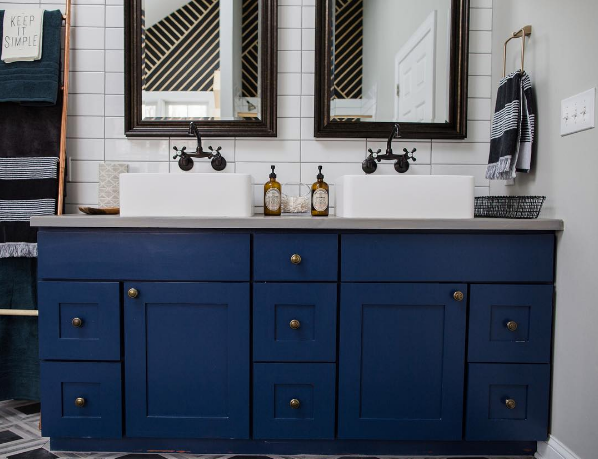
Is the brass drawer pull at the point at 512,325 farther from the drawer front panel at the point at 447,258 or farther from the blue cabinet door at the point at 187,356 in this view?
the blue cabinet door at the point at 187,356

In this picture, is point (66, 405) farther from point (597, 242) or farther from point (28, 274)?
point (597, 242)

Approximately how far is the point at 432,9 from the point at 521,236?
109 centimetres

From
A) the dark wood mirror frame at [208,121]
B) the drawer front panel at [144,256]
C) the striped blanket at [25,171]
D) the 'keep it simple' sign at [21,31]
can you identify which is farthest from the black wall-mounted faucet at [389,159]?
the 'keep it simple' sign at [21,31]

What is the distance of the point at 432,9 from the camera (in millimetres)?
1880

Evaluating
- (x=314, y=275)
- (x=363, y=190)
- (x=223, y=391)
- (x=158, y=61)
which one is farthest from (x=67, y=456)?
(x=158, y=61)

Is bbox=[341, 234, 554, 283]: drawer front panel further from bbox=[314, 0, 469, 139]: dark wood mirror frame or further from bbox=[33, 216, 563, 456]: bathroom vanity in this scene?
bbox=[314, 0, 469, 139]: dark wood mirror frame

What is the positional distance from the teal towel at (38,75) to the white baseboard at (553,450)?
87.5 inches

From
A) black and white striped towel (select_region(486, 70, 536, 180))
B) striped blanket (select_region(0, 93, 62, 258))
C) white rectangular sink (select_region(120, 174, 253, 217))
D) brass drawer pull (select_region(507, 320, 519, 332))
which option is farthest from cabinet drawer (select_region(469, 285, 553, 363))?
striped blanket (select_region(0, 93, 62, 258))

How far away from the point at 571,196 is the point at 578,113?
25 cm

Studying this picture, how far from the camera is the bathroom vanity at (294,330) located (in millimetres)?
1403

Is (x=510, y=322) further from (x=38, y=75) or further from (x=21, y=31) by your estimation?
(x=21, y=31)

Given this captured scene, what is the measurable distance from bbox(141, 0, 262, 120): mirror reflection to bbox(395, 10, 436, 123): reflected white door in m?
0.62

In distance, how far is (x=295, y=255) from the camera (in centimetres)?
140

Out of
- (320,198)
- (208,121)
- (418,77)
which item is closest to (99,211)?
(208,121)
